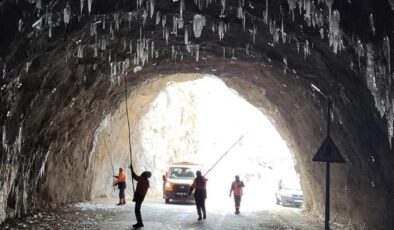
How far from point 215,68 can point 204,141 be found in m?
47.5

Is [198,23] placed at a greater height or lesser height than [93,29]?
greater

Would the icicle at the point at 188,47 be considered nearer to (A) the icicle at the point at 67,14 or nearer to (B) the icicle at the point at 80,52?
(B) the icicle at the point at 80,52

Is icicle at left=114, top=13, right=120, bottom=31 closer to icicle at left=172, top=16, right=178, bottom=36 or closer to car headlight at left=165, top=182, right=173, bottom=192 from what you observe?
icicle at left=172, top=16, right=178, bottom=36

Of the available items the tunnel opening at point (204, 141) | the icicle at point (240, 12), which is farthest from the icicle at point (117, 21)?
the tunnel opening at point (204, 141)

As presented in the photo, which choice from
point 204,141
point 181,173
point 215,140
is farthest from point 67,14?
point 215,140

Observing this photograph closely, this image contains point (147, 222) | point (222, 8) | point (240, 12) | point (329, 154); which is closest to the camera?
point (329, 154)

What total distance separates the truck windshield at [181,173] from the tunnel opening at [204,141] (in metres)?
2.14

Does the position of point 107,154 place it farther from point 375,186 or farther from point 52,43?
point 375,186

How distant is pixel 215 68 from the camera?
22125 mm

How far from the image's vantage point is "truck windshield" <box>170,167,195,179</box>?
28875mm

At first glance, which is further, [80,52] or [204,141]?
[204,141]

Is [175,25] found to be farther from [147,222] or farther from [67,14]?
[147,222]

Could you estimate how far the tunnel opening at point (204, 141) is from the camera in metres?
33.2

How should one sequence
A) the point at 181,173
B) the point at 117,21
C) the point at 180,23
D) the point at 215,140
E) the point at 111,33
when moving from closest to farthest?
the point at 117,21, the point at 180,23, the point at 111,33, the point at 181,173, the point at 215,140
